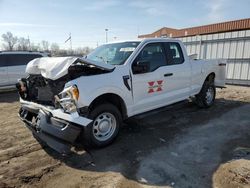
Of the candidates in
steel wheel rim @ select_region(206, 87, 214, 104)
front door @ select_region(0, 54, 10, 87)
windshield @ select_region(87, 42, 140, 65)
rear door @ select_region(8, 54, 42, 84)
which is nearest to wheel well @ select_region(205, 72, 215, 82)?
steel wheel rim @ select_region(206, 87, 214, 104)

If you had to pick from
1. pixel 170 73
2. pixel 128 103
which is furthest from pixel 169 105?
pixel 128 103

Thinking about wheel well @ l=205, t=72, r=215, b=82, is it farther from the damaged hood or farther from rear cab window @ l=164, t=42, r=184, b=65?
the damaged hood

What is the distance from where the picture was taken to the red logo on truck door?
188 inches

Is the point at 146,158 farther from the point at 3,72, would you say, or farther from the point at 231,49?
the point at 231,49

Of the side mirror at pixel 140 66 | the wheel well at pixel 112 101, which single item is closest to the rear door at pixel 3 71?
the wheel well at pixel 112 101

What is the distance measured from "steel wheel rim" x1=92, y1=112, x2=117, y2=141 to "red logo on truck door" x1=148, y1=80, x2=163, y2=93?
1.08m

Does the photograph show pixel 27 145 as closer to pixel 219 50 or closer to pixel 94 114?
pixel 94 114

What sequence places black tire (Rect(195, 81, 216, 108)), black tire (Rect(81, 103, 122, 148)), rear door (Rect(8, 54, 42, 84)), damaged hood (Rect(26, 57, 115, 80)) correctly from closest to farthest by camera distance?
damaged hood (Rect(26, 57, 115, 80)) < black tire (Rect(81, 103, 122, 148)) < black tire (Rect(195, 81, 216, 108)) < rear door (Rect(8, 54, 42, 84))

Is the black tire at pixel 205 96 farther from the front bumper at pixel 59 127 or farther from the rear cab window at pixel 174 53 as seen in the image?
the front bumper at pixel 59 127

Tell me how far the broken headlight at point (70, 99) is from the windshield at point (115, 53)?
125cm

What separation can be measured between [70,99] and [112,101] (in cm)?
102

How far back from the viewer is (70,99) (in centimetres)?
359

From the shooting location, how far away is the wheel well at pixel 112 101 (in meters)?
4.02

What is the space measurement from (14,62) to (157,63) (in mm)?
8204
